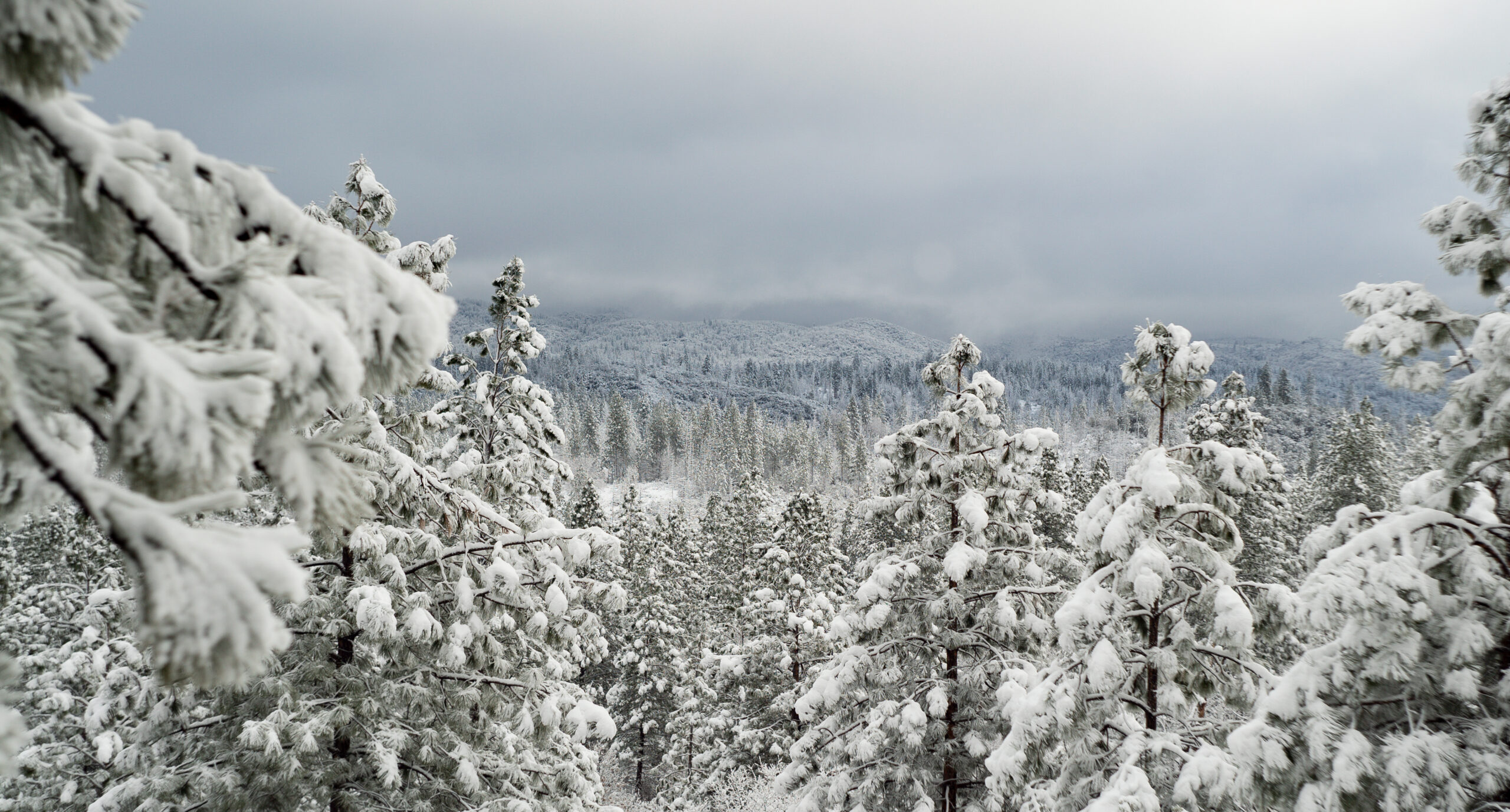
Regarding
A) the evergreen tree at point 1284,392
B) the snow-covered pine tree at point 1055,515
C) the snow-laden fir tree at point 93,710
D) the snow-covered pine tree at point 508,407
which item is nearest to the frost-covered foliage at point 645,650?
the snow-covered pine tree at point 508,407

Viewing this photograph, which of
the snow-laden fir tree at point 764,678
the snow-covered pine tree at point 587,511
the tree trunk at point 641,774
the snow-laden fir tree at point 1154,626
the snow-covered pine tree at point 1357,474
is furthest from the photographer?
the snow-covered pine tree at point 587,511

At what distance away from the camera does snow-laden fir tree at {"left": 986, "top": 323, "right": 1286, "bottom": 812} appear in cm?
607

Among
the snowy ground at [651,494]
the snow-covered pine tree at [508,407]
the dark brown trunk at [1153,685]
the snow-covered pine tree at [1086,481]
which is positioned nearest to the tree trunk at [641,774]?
the snow-covered pine tree at [508,407]

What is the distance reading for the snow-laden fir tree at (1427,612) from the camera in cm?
446

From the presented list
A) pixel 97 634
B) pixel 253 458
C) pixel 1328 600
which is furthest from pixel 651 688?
pixel 253 458

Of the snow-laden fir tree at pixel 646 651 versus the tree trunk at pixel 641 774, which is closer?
the snow-laden fir tree at pixel 646 651

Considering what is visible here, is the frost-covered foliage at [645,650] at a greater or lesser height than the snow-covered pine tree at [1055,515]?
lesser

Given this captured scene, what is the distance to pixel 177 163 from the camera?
154 cm

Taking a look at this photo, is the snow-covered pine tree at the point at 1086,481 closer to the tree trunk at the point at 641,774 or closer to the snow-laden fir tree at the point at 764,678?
the snow-laden fir tree at the point at 764,678

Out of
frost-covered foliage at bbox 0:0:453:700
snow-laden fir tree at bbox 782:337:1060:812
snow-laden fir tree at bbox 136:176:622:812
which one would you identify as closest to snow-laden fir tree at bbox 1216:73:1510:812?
snow-laden fir tree at bbox 782:337:1060:812

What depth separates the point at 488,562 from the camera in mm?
7988

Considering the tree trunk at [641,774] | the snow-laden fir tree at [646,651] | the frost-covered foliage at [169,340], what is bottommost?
the tree trunk at [641,774]

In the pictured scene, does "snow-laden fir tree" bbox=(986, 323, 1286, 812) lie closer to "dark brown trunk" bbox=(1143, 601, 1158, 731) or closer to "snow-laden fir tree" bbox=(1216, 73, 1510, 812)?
"dark brown trunk" bbox=(1143, 601, 1158, 731)

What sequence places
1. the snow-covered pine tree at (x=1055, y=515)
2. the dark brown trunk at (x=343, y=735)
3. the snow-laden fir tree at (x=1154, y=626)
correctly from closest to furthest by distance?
the snow-laden fir tree at (x=1154, y=626), the dark brown trunk at (x=343, y=735), the snow-covered pine tree at (x=1055, y=515)
